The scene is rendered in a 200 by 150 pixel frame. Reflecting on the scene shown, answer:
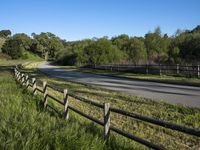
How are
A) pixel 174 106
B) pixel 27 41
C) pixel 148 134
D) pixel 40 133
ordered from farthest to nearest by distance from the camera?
1. pixel 27 41
2. pixel 174 106
3. pixel 148 134
4. pixel 40 133

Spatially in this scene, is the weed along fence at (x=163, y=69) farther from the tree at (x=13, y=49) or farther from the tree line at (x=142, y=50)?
the tree at (x=13, y=49)

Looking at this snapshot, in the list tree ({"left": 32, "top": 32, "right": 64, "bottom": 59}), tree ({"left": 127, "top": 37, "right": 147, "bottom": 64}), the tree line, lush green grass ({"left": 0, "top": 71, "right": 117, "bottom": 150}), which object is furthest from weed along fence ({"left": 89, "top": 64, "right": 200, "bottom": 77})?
tree ({"left": 32, "top": 32, "right": 64, "bottom": 59})

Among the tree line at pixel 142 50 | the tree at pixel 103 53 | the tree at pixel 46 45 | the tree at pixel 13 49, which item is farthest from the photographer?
the tree at pixel 46 45

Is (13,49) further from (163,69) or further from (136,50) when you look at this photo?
(163,69)

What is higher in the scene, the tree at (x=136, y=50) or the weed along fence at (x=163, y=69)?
the tree at (x=136, y=50)

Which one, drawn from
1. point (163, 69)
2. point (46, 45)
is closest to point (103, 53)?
point (163, 69)

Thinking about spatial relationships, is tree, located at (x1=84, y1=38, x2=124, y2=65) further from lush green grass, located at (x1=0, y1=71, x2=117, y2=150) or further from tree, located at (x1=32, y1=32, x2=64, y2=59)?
tree, located at (x1=32, y1=32, x2=64, y2=59)

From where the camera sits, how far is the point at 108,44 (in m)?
84.5

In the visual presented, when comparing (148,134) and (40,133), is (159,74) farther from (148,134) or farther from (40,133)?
(40,133)

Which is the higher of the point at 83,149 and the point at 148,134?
the point at 83,149

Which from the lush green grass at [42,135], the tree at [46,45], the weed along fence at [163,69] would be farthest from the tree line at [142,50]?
Result: the tree at [46,45]

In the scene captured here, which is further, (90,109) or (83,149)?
(90,109)

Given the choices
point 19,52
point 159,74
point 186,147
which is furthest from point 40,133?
point 19,52

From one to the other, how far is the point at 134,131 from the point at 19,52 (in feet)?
510
